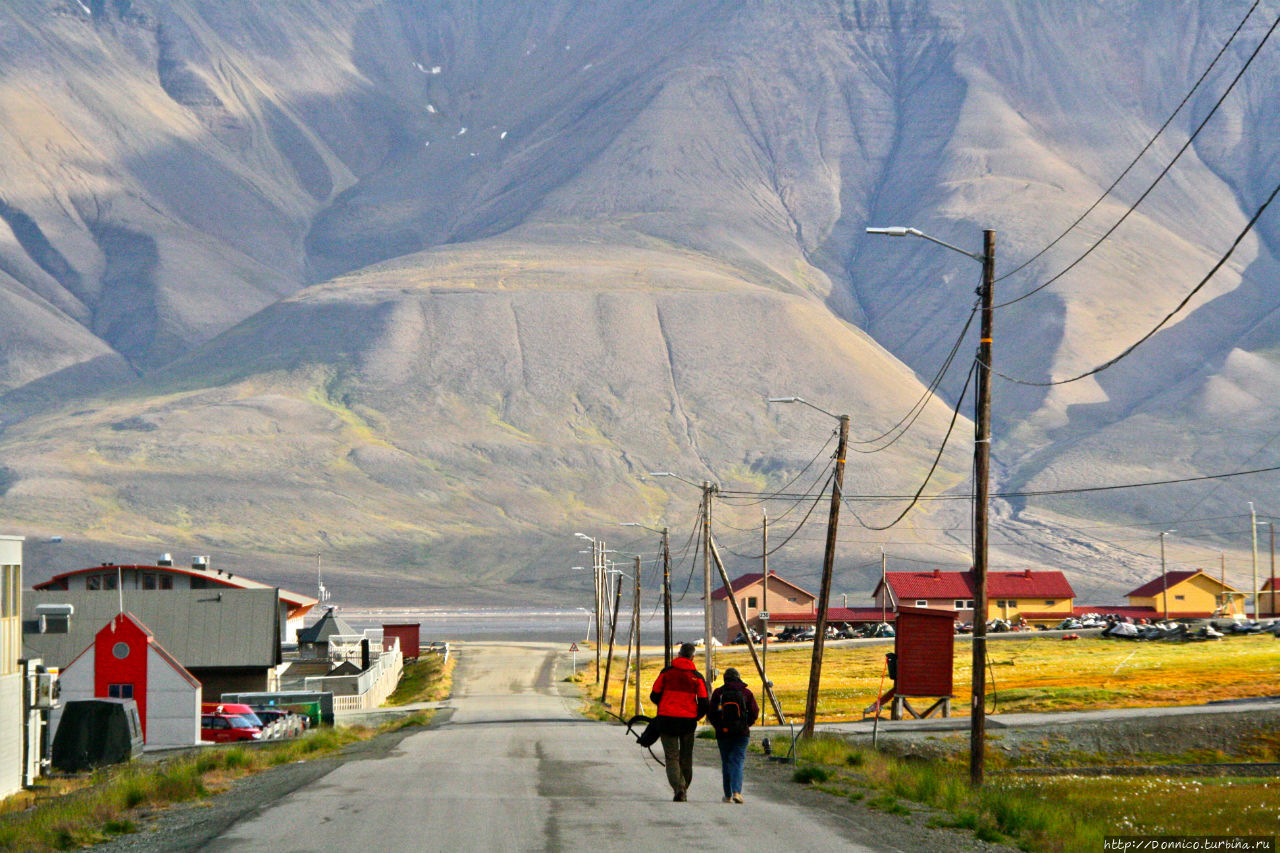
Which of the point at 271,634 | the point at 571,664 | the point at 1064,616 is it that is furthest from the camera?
the point at 1064,616

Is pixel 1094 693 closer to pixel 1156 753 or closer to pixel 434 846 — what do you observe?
pixel 1156 753

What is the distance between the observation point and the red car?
50281mm

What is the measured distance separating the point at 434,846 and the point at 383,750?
17432 millimetres

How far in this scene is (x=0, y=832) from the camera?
64.3 feet

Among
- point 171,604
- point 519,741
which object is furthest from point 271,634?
point 519,741

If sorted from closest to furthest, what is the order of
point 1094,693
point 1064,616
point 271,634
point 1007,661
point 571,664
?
point 1094,693 → point 271,634 → point 1007,661 → point 571,664 → point 1064,616

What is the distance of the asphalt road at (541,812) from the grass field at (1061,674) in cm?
2175

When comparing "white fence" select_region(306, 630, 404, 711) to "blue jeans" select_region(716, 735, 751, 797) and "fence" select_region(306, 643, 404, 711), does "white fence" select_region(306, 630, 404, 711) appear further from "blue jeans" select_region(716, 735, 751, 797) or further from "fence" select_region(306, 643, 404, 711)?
"blue jeans" select_region(716, 735, 751, 797)

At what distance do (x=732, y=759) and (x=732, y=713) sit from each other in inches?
25.6

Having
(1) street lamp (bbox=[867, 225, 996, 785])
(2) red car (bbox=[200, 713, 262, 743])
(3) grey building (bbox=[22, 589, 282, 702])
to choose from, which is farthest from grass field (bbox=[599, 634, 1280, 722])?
(1) street lamp (bbox=[867, 225, 996, 785])

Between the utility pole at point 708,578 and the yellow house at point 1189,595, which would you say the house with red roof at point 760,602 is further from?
the utility pole at point 708,578

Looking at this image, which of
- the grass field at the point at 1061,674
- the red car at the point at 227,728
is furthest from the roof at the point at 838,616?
the red car at the point at 227,728

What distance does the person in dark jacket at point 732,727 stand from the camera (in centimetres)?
2138

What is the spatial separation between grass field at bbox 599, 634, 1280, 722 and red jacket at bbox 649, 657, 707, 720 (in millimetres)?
26486
